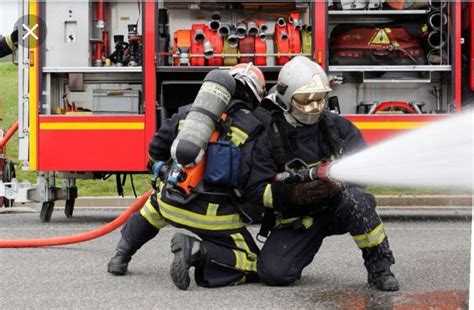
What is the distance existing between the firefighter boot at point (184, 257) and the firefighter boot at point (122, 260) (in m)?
0.58

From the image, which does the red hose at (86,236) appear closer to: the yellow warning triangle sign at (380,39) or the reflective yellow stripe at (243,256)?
the reflective yellow stripe at (243,256)

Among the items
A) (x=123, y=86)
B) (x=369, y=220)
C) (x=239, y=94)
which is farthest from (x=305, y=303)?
(x=123, y=86)

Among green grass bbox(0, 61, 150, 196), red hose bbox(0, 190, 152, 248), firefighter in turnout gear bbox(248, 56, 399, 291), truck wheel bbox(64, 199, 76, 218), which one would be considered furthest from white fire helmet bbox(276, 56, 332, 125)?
green grass bbox(0, 61, 150, 196)

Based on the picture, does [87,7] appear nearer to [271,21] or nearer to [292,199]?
[271,21]

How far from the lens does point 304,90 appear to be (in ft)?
16.9

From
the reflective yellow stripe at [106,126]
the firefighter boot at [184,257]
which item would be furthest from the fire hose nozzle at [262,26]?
the firefighter boot at [184,257]

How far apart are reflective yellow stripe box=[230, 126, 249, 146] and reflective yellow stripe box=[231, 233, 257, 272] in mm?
509

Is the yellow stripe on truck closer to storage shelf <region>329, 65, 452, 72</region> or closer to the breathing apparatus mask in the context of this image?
storage shelf <region>329, 65, 452, 72</region>

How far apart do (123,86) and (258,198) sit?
4.30m

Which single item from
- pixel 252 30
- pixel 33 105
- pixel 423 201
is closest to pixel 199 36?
pixel 252 30

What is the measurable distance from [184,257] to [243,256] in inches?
16.2

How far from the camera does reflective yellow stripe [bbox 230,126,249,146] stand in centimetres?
527

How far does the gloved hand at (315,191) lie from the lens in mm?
4969

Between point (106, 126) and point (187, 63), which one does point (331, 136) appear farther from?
point (106, 126)
